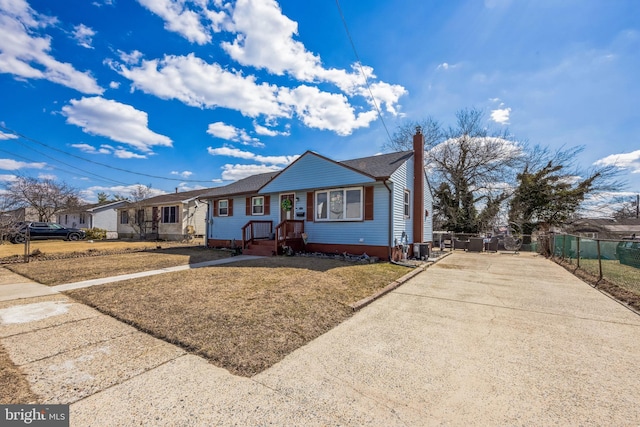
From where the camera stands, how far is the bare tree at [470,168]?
21531 mm

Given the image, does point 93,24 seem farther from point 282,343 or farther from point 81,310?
point 282,343

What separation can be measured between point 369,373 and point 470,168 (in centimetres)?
2405

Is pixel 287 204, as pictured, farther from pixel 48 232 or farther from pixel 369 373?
pixel 48 232

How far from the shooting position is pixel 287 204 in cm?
1185

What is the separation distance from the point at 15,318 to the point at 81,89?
596 inches

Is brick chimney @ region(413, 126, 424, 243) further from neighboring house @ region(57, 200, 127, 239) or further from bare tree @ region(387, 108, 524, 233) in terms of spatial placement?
neighboring house @ region(57, 200, 127, 239)

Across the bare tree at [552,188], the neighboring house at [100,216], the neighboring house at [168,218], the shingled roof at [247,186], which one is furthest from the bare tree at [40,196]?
the bare tree at [552,188]

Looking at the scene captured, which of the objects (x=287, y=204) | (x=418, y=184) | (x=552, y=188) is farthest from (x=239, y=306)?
(x=552, y=188)

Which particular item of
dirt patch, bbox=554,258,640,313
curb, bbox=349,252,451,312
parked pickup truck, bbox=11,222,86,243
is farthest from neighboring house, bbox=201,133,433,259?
parked pickup truck, bbox=11,222,86,243

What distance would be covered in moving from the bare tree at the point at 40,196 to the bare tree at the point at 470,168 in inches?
1550

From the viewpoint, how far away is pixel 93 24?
9.65 metres

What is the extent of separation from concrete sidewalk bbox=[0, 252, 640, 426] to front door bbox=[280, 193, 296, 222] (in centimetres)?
815

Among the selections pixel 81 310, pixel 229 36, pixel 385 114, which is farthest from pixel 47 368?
pixel 385 114

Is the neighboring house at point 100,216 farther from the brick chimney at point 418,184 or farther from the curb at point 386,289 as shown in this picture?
the curb at point 386,289
